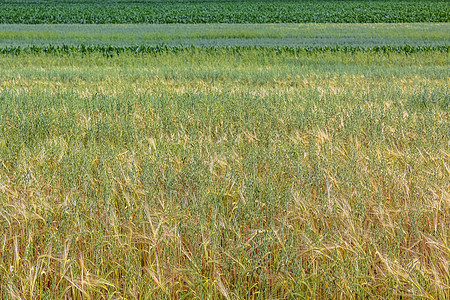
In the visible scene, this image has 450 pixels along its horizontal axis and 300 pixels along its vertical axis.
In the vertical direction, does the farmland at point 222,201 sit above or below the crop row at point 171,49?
above

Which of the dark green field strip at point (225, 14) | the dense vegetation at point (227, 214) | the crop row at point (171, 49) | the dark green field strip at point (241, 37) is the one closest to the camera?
the dense vegetation at point (227, 214)

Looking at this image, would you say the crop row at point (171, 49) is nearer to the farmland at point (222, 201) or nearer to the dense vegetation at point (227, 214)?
the farmland at point (222, 201)

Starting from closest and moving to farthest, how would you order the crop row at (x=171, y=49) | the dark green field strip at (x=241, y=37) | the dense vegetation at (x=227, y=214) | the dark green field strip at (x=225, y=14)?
the dense vegetation at (x=227, y=214) < the crop row at (x=171, y=49) < the dark green field strip at (x=241, y=37) < the dark green field strip at (x=225, y=14)

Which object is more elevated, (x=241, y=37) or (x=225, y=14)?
(x=225, y=14)

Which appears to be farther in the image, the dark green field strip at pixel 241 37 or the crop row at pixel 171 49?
the dark green field strip at pixel 241 37

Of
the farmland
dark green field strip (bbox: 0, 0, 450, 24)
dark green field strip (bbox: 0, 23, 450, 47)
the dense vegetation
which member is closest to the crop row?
dark green field strip (bbox: 0, 23, 450, 47)

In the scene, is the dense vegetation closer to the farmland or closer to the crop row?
the farmland

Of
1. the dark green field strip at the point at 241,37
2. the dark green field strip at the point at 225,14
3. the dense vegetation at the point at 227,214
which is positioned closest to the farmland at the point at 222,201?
the dense vegetation at the point at 227,214

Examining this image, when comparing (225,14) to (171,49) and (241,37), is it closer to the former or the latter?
(241,37)

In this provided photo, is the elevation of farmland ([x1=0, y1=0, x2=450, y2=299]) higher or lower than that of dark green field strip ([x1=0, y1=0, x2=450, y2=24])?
higher

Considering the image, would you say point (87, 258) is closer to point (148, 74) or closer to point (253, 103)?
point (253, 103)

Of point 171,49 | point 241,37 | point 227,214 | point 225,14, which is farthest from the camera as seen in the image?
point 225,14

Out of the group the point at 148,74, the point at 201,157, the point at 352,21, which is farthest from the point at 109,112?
the point at 352,21

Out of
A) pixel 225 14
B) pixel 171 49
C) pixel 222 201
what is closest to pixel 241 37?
pixel 171 49
